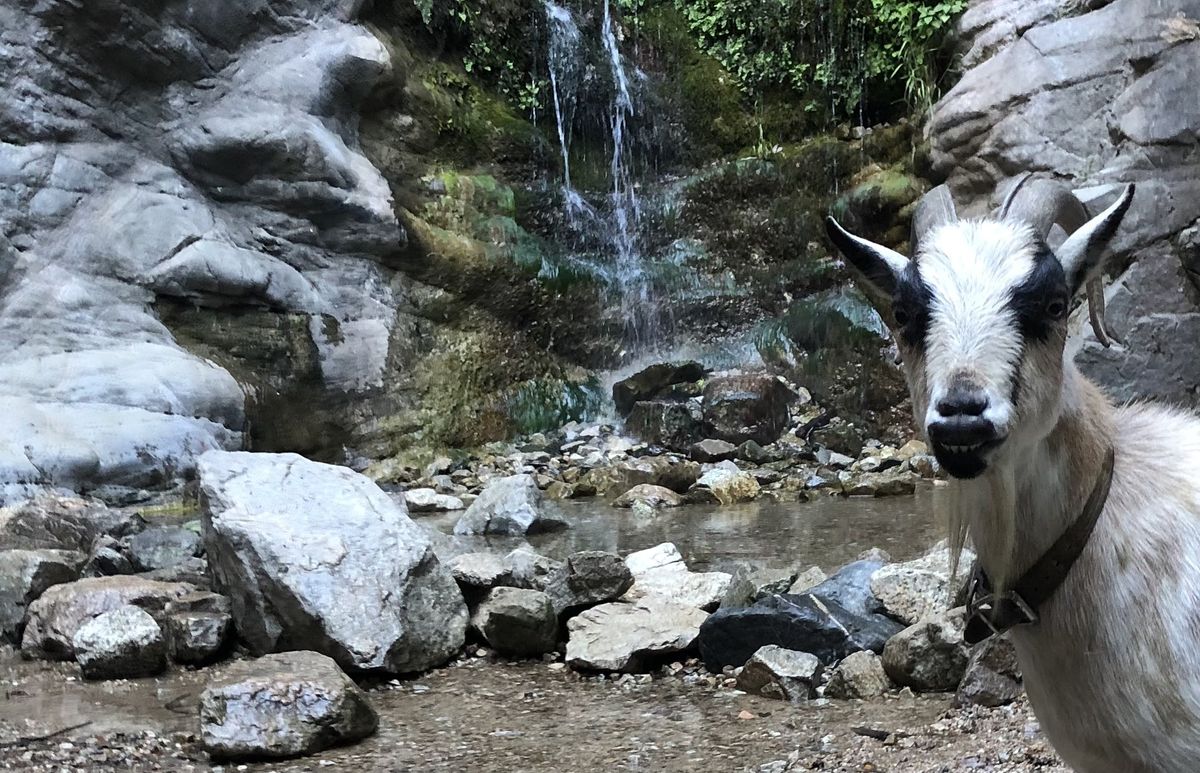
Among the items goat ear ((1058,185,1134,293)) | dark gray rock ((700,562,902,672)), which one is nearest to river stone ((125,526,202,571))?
dark gray rock ((700,562,902,672))

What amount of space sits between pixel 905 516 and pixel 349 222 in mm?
6969

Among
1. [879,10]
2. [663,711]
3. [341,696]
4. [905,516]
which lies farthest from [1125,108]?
[341,696]

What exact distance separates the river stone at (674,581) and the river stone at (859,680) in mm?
1020

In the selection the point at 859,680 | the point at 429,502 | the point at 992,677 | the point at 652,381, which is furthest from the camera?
Result: the point at 652,381

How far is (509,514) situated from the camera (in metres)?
7.32

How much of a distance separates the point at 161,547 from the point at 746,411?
647 centimetres

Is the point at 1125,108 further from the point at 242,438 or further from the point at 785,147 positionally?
the point at 242,438

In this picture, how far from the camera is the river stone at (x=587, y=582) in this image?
4.83 meters

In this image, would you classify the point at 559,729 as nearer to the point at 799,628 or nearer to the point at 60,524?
the point at 799,628

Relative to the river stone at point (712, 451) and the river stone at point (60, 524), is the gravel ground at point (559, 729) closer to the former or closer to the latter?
the river stone at point (60, 524)

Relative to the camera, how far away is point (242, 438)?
30.3ft

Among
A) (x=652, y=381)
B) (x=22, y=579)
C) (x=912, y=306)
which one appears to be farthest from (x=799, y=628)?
(x=652, y=381)

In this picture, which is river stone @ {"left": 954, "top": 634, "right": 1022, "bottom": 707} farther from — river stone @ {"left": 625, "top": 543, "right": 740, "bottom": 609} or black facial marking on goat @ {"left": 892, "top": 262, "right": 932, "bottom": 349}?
black facial marking on goat @ {"left": 892, "top": 262, "right": 932, "bottom": 349}

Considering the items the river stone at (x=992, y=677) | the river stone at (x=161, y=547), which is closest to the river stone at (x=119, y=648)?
the river stone at (x=161, y=547)
